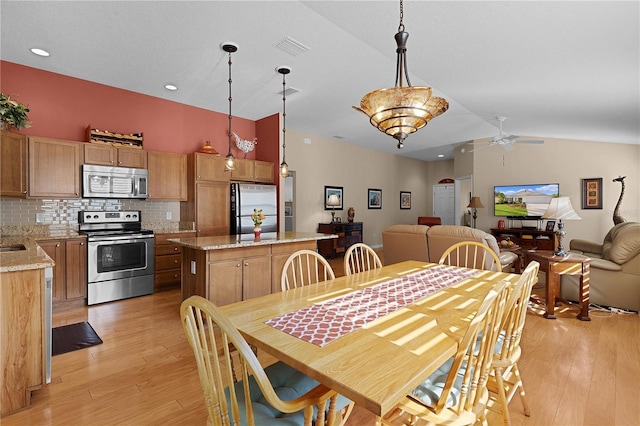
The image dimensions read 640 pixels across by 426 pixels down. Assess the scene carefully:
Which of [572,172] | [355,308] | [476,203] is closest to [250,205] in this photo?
[355,308]

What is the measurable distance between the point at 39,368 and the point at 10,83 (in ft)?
11.6

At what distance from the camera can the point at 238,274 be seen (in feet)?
10.8

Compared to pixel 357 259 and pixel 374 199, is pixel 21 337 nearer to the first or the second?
pixel 357 259

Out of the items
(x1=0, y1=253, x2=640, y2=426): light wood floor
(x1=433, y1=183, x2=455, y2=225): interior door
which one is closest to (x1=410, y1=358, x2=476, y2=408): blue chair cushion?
(x1=0, y1=253, x2=640, y2=426): light wood floor

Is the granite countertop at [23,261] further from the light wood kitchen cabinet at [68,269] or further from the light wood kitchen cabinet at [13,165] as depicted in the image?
the light wood kitchen cabinet at [13,165]

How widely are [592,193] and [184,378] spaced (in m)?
7.89

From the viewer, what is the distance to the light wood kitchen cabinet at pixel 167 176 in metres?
4.46

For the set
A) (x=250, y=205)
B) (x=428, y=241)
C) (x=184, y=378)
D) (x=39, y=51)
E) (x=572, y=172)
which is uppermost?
(x=39, y=51)

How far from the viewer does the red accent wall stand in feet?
12.3

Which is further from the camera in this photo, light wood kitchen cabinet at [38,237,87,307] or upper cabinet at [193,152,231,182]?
upper cabinet at [193,152,231,182]

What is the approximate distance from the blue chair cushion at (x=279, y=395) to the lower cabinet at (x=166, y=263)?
3.48m

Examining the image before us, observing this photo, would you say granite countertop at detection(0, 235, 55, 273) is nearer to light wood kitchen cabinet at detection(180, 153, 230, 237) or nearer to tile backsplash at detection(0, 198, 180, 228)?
tile backsplash at detection(0, 198, 180, 228)

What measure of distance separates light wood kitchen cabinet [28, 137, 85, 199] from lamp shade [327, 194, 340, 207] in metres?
4.88

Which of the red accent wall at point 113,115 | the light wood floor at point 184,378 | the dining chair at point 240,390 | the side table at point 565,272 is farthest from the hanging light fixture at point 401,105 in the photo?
the red accent wall at point 113,115
